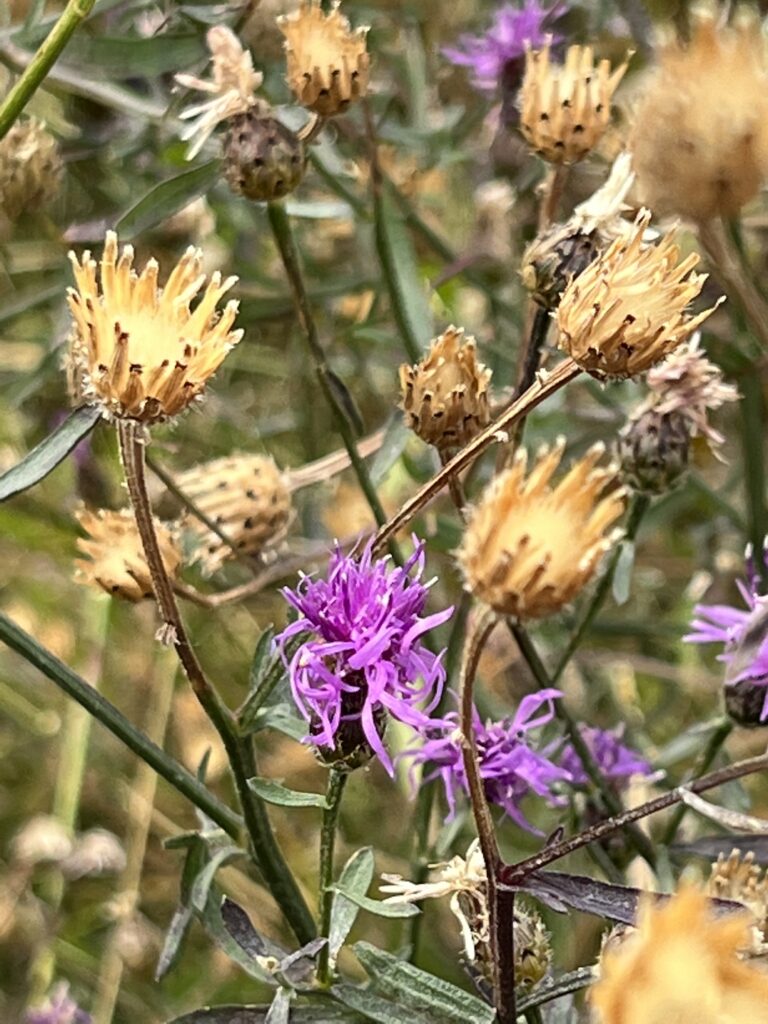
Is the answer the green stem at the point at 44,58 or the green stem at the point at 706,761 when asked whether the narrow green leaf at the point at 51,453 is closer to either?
the green stem at the point at 44,58

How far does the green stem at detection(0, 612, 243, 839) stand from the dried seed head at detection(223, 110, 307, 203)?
213mm

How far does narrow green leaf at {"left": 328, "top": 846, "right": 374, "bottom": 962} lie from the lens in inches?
16.7

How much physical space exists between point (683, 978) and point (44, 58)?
0.41 m

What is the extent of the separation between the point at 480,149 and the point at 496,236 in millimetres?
71

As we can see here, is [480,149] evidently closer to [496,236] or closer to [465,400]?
[496,236]

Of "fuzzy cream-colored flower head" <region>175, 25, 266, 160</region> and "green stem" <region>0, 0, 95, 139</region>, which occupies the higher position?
"fuzzy cream-colored flower head" <region>175, 25, 266, 160</region>

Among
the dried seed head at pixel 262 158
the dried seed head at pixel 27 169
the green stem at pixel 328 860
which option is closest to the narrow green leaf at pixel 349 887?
the green stem at pixel 328 860

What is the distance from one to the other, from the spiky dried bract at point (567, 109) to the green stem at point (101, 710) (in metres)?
0.30

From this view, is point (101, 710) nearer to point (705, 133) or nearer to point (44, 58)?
point (44, 58)

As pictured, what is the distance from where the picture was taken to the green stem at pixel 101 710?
17.5 inches

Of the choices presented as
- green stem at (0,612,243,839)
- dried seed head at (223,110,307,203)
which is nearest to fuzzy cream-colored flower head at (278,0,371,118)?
dried seed head at (223,110,307,203)

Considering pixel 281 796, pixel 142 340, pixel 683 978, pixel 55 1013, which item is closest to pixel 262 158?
pixel 142 340

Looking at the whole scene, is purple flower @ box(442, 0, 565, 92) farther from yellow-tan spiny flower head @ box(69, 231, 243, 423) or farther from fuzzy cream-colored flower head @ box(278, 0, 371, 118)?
yellow-tan spiny flower head @ box(69, 231, 243, 423)

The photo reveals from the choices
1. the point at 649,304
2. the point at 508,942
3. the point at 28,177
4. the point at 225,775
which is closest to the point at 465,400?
the point at 649,304
